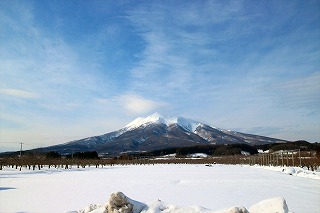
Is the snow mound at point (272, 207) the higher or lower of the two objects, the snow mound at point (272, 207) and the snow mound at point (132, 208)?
the higher

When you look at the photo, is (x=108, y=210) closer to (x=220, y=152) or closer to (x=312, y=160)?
(x=312, y=160)

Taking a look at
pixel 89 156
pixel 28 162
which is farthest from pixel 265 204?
pixel 89 156

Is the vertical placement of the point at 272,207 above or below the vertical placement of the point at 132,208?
above

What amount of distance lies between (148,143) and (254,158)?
153587 mm

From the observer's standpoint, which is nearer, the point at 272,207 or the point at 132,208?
the point at 272,207

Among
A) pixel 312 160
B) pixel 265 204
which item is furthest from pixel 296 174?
pixel 265 204

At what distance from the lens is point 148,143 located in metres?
196

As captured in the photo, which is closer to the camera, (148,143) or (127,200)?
(127,200)

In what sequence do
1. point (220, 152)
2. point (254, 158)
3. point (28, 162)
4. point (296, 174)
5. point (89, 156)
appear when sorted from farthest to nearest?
point (220, 152) < point (89, 156) < point (254, 158) < point (28, 162) < point (296, 174)

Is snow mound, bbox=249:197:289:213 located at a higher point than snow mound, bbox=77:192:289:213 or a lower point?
higher

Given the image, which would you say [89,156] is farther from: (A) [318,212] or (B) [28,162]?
(A) [318,212]

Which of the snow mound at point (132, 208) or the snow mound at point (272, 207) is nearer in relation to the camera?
the snow mound at point (272, 207)

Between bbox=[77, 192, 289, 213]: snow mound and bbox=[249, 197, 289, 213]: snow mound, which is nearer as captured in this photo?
bbox=[249, 197, 289, 213]: snow mound

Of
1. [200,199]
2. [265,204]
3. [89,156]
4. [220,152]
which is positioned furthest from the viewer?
[220,152]
